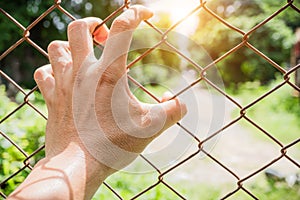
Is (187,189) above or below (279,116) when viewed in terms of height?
below

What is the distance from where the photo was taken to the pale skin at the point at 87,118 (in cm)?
80

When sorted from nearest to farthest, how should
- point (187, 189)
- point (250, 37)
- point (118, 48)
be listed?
point (118, 48), point (187, 189), point (250, 37)

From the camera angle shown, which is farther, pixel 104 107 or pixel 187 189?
pixel 187 189

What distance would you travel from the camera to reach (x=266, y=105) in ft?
33.1

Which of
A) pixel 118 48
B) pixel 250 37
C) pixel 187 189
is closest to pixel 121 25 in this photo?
pixel 118 48

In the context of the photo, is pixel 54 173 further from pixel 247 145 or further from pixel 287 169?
pixel 247 145

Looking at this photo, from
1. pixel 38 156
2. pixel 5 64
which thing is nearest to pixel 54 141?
pixel 38 156

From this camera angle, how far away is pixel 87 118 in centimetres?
85

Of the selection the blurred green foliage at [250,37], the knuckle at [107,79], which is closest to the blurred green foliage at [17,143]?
the knuckle at [107,79]

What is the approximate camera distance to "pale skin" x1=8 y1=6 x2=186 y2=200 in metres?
0.80

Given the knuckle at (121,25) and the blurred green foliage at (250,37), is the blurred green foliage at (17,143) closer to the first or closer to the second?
the knuckle at (121,25)

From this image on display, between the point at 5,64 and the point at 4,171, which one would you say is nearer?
the point at 4,171

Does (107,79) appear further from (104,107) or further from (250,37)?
(250,37)

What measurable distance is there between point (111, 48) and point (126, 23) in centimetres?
6
